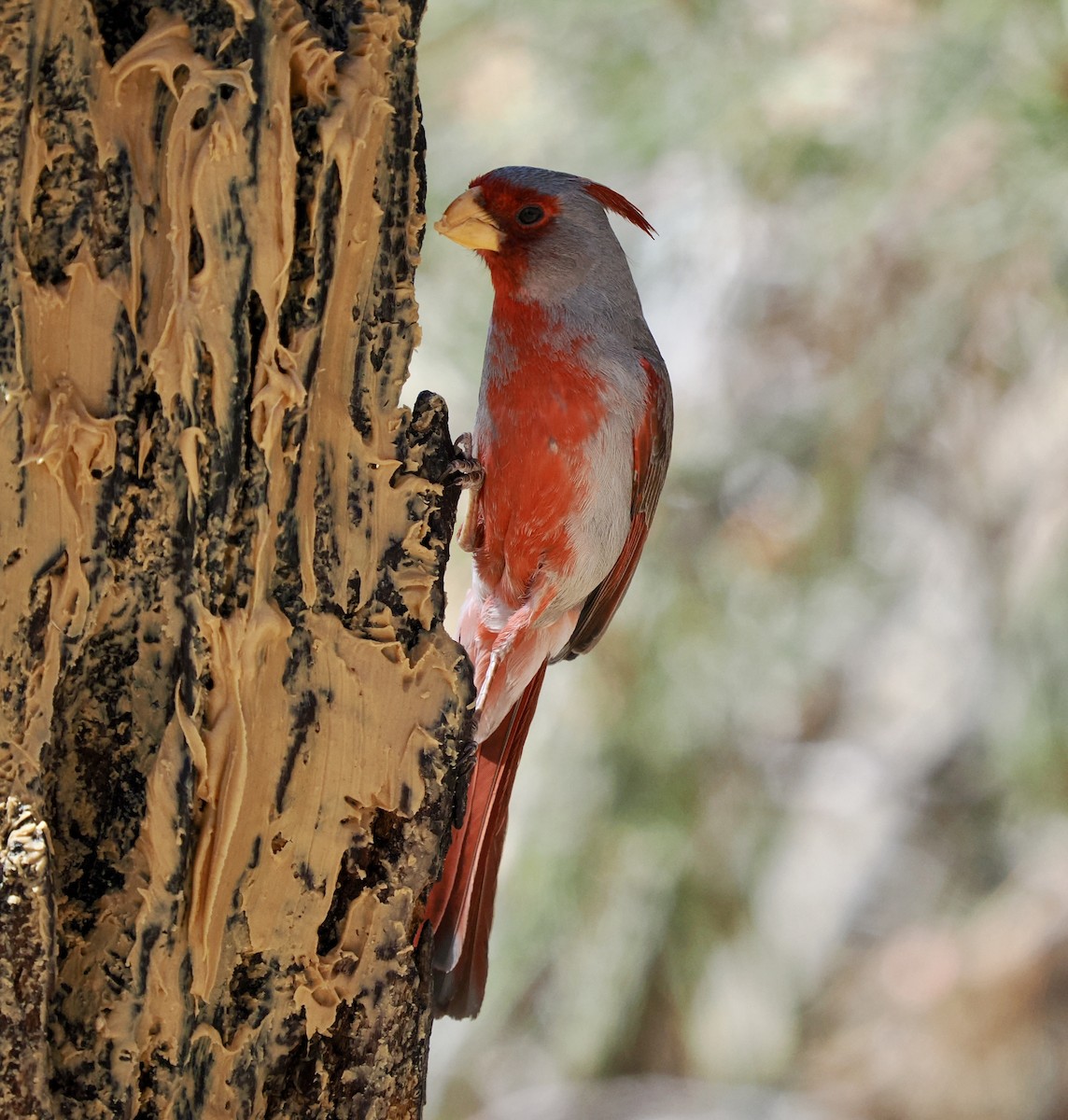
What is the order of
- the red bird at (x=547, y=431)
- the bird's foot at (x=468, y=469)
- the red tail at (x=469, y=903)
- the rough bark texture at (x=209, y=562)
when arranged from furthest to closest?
the red bird at (x=547, y=431) < the bird's foot at (x=468, y=469) < the red tail at (x=469, y=903) < the rough bark texture at (x=209, y=562)

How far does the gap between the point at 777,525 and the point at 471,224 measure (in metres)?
1.49

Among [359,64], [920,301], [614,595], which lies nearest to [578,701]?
[614,595]

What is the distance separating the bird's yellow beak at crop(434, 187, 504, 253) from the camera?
6.91 ft

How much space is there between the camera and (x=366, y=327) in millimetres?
1344

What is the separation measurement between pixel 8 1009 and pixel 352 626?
0.47 m

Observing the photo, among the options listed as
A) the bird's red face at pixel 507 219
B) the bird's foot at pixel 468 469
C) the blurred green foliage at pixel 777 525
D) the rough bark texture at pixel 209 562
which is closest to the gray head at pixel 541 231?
the bird's red face at pixel 507 219

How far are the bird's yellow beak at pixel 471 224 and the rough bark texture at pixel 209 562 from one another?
74 cm

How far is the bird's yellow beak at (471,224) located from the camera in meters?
2.11

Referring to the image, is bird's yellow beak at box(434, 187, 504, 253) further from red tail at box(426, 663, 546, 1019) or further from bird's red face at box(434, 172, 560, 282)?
red tail at box(426, 663, 546, 1019)

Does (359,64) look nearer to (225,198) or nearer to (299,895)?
(225,198)

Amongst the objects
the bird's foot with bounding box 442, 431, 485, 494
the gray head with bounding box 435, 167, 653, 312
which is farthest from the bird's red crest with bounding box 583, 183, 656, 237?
the bird's foot with bounding box 442, 431, 485, 494

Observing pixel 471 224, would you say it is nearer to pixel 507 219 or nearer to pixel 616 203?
pixel 507 219

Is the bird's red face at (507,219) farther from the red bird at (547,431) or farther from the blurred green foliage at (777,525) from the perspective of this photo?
the blurred green foliage at (777,525)

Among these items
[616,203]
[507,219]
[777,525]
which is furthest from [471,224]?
[777,525]
